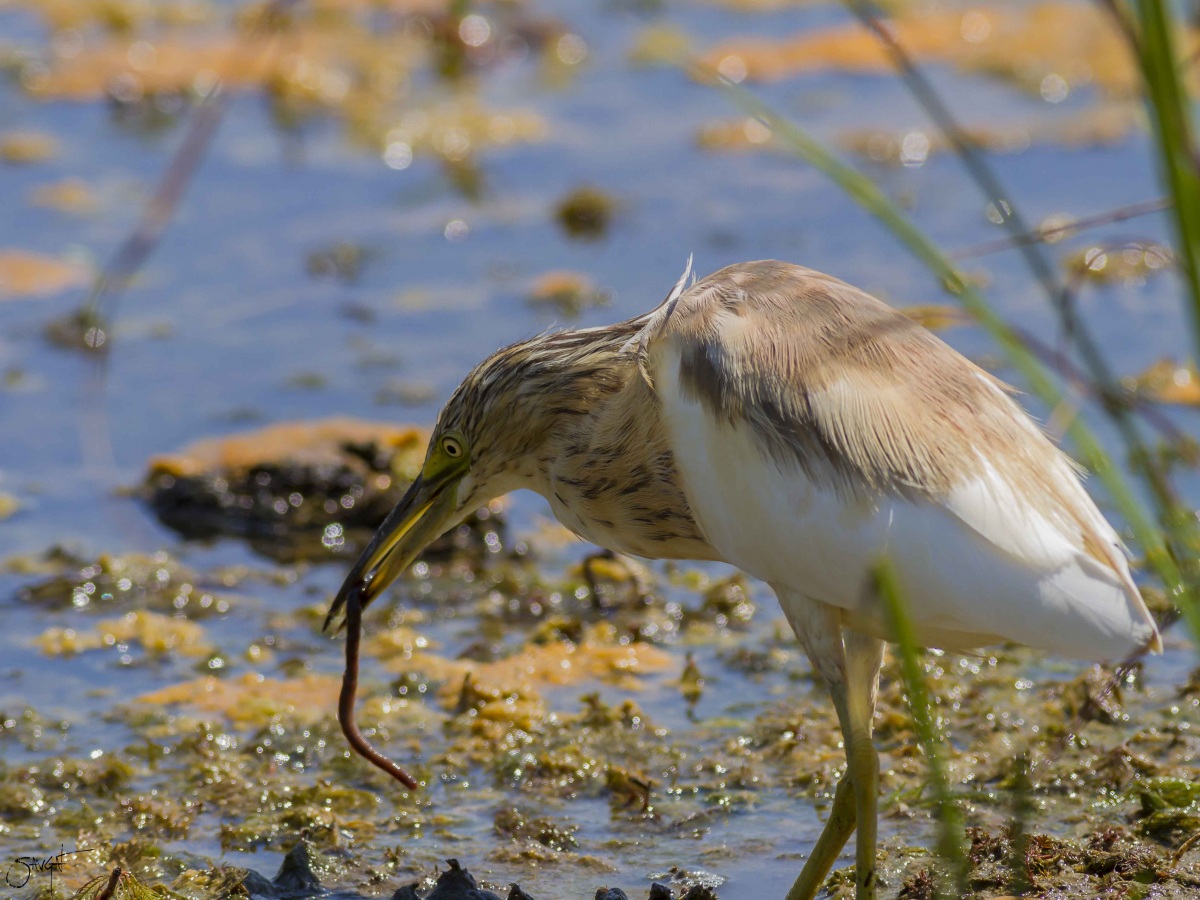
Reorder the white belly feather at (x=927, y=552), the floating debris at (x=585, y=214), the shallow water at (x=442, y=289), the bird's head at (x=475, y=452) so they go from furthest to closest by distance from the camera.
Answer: the floating debris at (x=585, y=214)
the shallow water at (x=442, y=289)
the bird's head at (x=475, y=452)
the white belly feather at (x=927, y=552)

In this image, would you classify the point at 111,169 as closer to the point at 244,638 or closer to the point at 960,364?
the point at 244,638

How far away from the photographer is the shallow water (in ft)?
12.8

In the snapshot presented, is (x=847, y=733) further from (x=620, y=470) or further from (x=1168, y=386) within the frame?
(x=1168, y=386)

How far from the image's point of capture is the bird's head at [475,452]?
3453mm

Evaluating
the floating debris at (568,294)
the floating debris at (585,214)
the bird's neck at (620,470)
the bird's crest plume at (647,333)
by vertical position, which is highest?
the floating debris at (585,214)

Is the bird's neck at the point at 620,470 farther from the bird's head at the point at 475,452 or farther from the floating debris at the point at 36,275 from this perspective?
the floating debris at the point at 36,275

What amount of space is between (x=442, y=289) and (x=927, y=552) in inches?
172

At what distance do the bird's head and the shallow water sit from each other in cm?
59

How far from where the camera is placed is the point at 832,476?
2.88 metres

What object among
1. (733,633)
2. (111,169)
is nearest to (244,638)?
(733,633)

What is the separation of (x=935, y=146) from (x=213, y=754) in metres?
5.43

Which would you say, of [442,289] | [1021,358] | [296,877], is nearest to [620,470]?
[296,877]

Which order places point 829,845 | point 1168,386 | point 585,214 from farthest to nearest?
point 585,214
point 1168,386
point 829,845

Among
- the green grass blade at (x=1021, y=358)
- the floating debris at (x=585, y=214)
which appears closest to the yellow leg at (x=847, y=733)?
the green grass blade at (x=1021, y=358)
